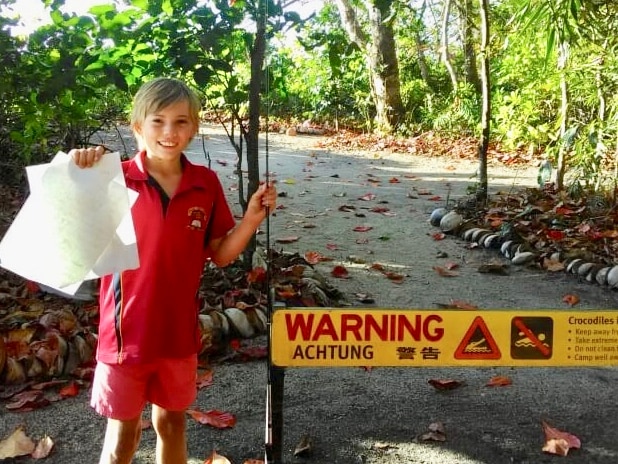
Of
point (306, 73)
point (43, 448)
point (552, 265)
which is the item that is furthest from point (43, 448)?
point (306, 73)

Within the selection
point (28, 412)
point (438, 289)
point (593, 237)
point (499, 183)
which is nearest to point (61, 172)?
point (28, 412)

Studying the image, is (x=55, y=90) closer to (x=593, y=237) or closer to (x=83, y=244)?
(x=83, y=244)

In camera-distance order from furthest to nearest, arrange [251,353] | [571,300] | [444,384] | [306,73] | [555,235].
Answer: [306,73] < [555,235] < [571,300] < [251,353] < [444,384]

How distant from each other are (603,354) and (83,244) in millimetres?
1452

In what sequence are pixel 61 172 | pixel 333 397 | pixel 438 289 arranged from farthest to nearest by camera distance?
1. pixel 438 289
2. pixel 333 397
3. pixel 61 172

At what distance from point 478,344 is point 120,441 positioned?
993 millimetres

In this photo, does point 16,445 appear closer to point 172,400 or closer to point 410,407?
point 172,400

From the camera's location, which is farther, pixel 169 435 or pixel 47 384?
pixel 47 384

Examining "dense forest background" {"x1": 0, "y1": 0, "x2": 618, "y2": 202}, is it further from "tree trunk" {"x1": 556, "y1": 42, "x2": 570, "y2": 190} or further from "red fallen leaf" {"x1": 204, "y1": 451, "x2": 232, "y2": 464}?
"red fallen leaf" {"x1": 204, "y1": 451, "x2": 232, "y2": 464}

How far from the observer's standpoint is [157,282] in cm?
169

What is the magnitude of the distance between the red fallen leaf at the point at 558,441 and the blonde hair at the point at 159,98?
155cm

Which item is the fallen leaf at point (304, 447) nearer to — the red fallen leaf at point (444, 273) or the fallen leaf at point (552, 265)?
the red fallen leaf at point (444, 273)

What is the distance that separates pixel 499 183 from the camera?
7742 millimetres

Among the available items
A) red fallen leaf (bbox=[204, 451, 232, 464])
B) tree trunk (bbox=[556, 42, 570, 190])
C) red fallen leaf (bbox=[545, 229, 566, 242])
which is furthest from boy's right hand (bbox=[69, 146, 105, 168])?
tree trunk (bbox=[556, 42, 570, 190])
